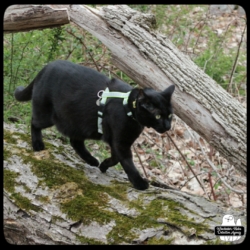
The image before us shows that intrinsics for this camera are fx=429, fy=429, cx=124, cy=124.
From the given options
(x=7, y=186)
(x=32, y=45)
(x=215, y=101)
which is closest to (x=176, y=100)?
(x=215, y=101)

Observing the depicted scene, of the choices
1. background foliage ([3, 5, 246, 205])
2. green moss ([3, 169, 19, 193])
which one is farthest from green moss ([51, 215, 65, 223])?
background foliage ([3, 5, 246, 205])

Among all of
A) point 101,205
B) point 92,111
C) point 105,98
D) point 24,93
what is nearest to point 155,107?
point 105,98

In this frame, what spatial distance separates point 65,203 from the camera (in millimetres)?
3361

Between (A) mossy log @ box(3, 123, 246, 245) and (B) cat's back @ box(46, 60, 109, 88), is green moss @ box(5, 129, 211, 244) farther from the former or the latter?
(B) cat's back @ box(46, 60, 109, 88)

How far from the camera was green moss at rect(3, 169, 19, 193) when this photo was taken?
352 cm

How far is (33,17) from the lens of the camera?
3.94 meters

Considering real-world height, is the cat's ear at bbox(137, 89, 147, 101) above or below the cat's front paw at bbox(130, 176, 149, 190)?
above

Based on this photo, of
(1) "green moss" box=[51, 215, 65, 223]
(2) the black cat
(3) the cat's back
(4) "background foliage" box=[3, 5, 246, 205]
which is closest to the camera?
(1) "green moss" box=[51, 215, 65, 223]

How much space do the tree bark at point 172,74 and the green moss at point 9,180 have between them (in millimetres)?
1375

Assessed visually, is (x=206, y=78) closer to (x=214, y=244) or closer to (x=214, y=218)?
(x=214, y=218)

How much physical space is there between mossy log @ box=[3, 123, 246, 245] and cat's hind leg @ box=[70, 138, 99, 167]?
0.27 meters

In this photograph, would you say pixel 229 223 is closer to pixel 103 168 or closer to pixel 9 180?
pixel 103 168

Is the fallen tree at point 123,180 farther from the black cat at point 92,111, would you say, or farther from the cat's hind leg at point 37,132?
the black cat at point 92,111

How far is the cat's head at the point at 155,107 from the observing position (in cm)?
341
